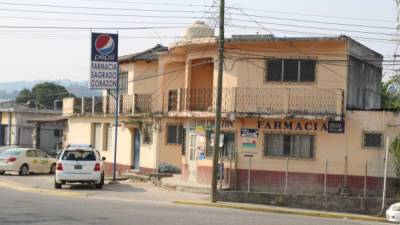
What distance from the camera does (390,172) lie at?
26719mm

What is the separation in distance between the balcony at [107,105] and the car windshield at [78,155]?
8.93m

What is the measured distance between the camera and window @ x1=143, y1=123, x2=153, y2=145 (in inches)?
1393

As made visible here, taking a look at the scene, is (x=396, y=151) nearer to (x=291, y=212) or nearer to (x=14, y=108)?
(x=291, y=212)

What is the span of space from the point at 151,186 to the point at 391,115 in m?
10.6

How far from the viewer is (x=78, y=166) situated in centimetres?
2656

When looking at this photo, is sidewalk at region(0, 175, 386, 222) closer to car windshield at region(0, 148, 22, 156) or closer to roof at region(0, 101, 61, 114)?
car windshield at region(0, 148, 22, 156)

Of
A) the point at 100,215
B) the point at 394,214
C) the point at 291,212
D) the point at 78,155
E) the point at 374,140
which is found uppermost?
the point at 374,140

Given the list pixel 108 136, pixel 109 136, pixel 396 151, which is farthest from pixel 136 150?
pixel 396 151

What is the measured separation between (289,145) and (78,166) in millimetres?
8537

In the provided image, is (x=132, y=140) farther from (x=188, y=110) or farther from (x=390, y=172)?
(x=390, y=172)

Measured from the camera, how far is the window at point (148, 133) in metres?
35.4

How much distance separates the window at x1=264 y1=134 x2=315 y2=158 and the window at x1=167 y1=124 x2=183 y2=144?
745 centimetres

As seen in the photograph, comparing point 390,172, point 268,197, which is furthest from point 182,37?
point 390,172

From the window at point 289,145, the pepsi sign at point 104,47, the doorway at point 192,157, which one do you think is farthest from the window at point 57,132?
the window at point 289,145
